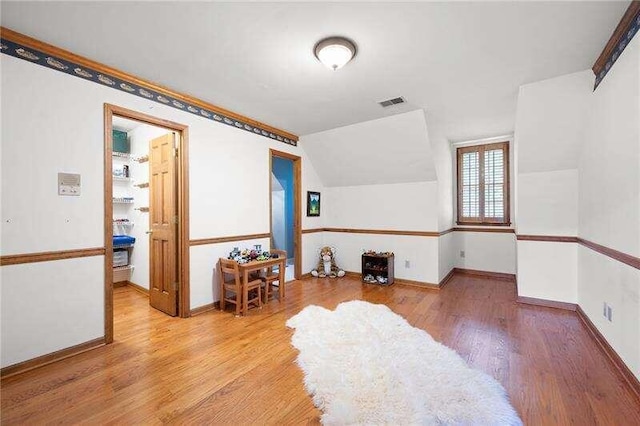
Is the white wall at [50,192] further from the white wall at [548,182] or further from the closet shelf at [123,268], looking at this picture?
the white wall at [548,182]

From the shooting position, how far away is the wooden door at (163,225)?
10.6 ft

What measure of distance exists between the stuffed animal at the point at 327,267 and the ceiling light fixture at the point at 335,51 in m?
3.55

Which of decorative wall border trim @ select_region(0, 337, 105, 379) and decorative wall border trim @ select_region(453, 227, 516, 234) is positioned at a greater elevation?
decorative wall border trim @ select_region(453, 227, 516, 234)

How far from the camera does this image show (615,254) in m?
2.17

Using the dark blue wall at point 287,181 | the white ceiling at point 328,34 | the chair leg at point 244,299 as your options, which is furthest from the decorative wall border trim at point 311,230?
the white ceiling at point 328,34

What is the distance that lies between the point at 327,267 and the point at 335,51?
3.78 metres

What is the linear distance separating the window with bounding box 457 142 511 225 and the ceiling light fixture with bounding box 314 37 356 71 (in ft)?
13.4

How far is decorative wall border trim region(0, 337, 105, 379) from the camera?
204cm

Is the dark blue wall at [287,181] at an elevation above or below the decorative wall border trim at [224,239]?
above

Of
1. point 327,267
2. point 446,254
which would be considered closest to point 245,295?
point 327,267

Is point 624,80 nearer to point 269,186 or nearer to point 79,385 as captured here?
point 269,186

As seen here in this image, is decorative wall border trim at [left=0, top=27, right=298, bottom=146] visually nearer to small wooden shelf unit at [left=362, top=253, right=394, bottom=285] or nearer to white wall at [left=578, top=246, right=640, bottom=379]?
small wooden shelf unit at [left=362, top=253, right=394, bottom=285]

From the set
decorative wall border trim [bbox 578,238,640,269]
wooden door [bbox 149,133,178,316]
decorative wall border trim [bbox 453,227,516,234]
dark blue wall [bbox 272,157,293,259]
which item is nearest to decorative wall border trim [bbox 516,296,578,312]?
decorative wall border trim [bbox 578,238,640,269]

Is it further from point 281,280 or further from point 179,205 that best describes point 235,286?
point 179,205
